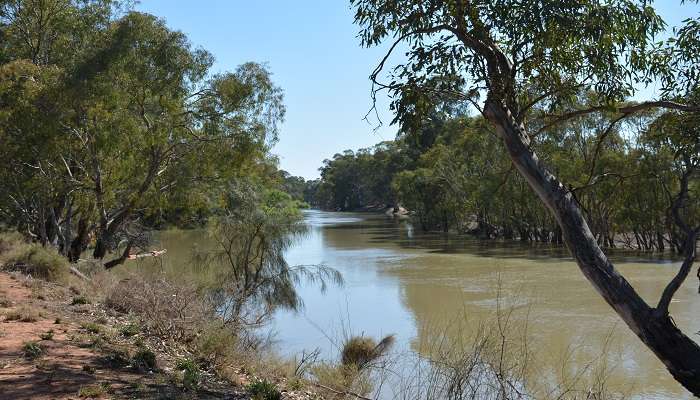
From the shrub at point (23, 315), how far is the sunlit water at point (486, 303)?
3.98m

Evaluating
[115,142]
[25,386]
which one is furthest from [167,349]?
[115,142]

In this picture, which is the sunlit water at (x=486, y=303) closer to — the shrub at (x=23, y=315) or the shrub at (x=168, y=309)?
the shrub at (x=168, y=309)

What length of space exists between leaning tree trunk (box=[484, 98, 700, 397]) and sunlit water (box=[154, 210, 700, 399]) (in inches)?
31.1

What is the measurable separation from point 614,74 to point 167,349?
594cm

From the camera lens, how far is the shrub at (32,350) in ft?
19.9

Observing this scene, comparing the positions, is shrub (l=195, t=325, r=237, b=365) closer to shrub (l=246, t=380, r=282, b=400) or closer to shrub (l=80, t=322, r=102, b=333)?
shrub (l=80, t=322, r=102, b=333)

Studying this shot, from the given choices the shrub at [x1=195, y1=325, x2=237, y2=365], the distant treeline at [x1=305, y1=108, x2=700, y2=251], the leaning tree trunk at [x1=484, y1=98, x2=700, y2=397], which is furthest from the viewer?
the distant treeline at [x1=305, y1=108, x2=700, y2=251]

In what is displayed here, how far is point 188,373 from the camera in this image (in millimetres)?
6008

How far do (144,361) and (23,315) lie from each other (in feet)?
8.91

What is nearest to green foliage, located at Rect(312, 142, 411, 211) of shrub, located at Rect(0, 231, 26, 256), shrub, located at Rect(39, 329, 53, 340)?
shrub, located at Rect(0, 231, 26, 256)

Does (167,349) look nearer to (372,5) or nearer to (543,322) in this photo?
(372,5)

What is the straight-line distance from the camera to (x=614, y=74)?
5.63m

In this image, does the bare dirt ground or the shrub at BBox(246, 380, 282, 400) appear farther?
the shrub at BBox(246, 380, 282, 400)

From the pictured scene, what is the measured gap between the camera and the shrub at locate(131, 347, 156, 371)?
6.28m
